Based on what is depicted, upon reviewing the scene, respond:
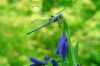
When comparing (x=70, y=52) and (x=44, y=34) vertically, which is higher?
(x=44, y=34)

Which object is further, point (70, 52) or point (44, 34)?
point (44, 34)

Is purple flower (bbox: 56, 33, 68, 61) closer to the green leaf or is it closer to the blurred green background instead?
the green leaf

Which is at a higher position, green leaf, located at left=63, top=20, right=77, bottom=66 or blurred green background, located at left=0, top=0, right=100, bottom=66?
blurred green background, located at left=0, top=0, right=100, bottom=66

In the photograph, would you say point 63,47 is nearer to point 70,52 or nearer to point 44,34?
point 70,52

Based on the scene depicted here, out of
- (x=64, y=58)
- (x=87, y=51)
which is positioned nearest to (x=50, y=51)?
(x=87, y=51)

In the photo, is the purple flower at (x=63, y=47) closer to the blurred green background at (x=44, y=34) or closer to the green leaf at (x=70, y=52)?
the green leaf at (x=70, y=52)

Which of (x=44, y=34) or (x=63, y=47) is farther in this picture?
(x=44, y=34)

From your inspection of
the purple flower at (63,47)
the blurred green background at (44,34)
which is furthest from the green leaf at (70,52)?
the blurred green background at (44,34)

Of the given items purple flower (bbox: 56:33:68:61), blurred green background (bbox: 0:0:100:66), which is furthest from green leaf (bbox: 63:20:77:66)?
blurred green background (bbox: 0:0:100:66)

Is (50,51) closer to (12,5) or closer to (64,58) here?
(12,5)

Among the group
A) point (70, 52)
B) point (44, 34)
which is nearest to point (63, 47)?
point (70, 52)
